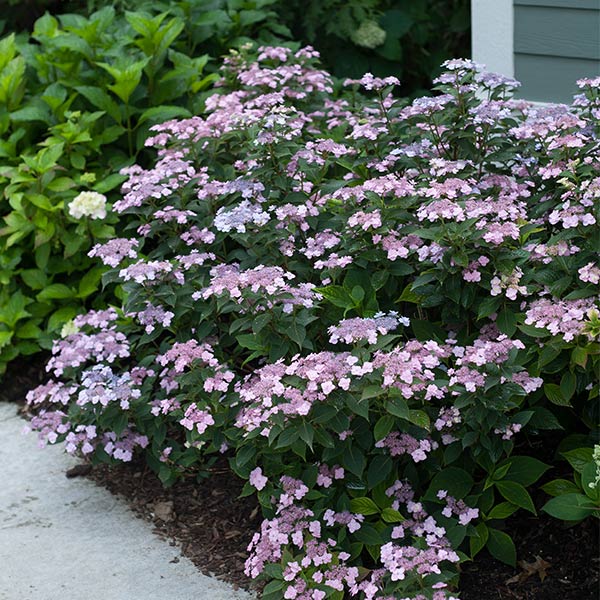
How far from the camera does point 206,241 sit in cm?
325

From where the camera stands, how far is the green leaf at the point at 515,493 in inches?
108

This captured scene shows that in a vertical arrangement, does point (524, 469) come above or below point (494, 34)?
below

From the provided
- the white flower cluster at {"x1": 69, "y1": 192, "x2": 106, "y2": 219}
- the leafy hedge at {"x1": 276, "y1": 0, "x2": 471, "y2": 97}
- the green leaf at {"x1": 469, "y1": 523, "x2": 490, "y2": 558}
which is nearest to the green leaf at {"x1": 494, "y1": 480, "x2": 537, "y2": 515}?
the green leaf at {"x1": 469, "y1": 523, "x2": 490, "y2": 558}

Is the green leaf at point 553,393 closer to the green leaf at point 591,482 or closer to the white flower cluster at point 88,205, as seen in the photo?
the green leaf at point 591,482

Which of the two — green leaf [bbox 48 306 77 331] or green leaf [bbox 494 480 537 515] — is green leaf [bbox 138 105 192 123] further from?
green leaf [bbox 494 480 537 515]

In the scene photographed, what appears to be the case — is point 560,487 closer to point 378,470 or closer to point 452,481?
point 452,481

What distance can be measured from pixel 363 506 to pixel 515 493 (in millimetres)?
411

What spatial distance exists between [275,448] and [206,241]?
2.86ft

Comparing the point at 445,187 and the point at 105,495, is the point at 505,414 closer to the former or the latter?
the point at 445,187

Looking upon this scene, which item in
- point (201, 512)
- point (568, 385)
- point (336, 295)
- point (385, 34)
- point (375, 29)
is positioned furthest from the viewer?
point (385, 34)

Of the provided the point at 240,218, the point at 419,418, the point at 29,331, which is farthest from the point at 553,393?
the point at 29,331

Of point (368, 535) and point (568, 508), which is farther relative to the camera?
point (368, 535)

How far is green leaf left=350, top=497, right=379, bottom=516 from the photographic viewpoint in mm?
2816

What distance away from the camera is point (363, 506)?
111 inches
